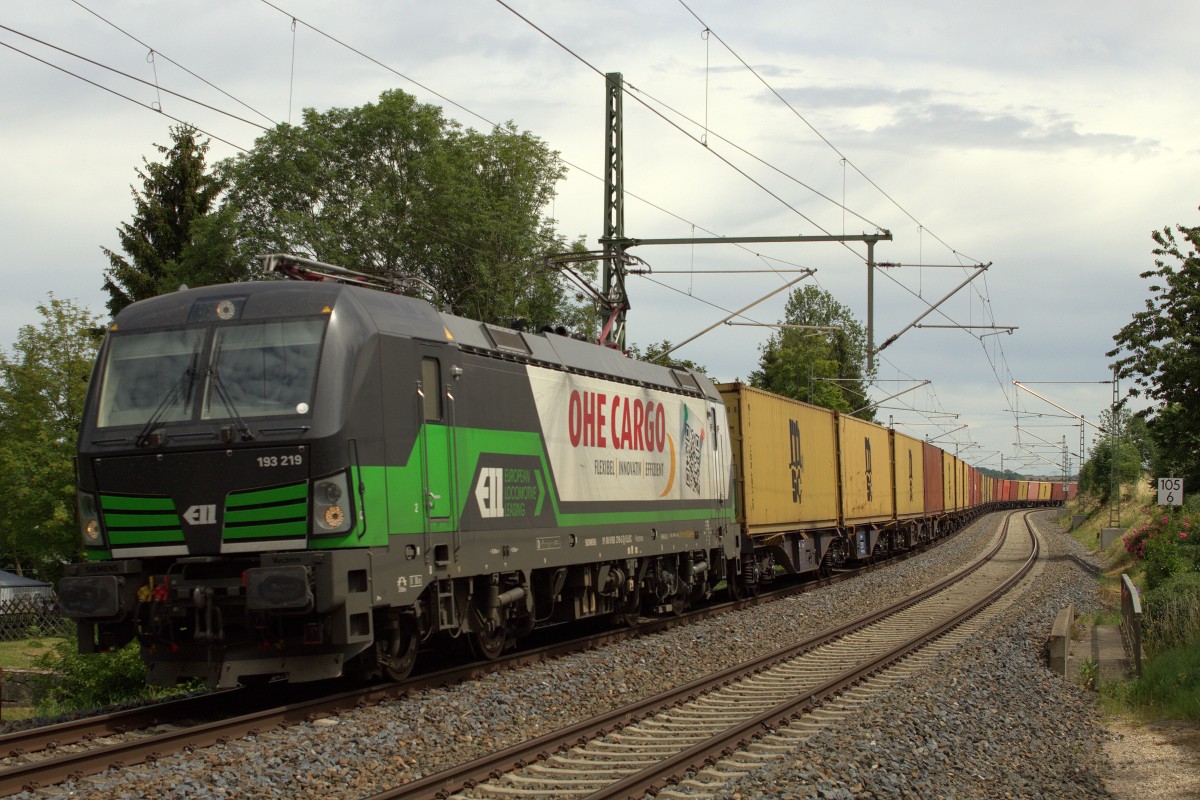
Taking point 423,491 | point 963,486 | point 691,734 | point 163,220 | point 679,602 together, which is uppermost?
point 163,220

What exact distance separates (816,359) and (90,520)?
61124 mm

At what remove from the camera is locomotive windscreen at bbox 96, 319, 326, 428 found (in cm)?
967

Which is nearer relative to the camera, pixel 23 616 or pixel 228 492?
pixel 228 492

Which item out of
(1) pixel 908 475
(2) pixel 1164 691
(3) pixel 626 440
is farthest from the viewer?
(1) pixel 908 475

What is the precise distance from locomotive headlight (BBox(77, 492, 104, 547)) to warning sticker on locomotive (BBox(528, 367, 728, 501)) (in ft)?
15.5

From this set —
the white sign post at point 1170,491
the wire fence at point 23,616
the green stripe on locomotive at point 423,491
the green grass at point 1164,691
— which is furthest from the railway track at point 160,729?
the wire fence at point 23,616

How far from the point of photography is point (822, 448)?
88.1 feet

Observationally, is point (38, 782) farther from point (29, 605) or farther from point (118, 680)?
point (29, 605)

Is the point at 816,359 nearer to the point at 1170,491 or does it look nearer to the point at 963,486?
the point at 963,486

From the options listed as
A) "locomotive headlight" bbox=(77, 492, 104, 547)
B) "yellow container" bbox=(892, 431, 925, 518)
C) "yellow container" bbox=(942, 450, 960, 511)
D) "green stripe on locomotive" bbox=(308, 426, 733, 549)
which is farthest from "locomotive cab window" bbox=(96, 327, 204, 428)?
"yellow container" bbox=(942, 450, 960, 511)

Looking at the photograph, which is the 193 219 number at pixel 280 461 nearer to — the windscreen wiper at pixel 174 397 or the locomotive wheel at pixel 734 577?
the windscreen wiper at pixel 174 397

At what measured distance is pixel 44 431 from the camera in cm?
3716

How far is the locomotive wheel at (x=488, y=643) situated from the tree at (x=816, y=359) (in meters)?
39.7

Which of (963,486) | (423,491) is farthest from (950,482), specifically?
(423,491)
